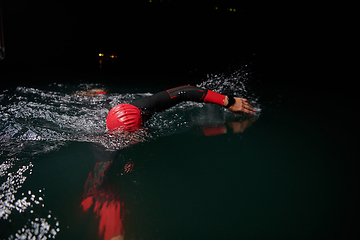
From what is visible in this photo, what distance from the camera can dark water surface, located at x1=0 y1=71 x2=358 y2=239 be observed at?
0.76 m

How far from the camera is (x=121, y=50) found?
515 centimetres

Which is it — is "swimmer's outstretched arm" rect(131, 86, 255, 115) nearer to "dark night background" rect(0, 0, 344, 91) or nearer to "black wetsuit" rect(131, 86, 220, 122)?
"black wetsuit" rect(131, 86, 220, 122)

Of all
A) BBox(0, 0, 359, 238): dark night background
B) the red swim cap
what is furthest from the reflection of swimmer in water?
BBox(0, 0, 359, 238): dark night background

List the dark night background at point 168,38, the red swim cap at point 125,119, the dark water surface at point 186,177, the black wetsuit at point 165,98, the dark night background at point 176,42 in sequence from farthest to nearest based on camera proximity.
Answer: the dark night background at point 168,38, the dark night background at point 176,42, the black wetsuit at point 165,98, the red swim cap at point 125,119, the dark water surface at point 186,177

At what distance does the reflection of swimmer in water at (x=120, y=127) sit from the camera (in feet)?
2.53

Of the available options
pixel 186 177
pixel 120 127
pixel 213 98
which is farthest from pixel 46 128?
pixel 213 98

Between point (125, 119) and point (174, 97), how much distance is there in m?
0.42

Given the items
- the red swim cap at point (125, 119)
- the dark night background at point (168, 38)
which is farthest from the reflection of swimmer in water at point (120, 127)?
the dark night background at point (168, 38)

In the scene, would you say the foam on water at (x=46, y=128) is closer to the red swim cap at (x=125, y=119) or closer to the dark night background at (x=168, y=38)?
the red swim cap at (x=125, y=119)

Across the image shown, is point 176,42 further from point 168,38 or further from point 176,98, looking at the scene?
point 176,98

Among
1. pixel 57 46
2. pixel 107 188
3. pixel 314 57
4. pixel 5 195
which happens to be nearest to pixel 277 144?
pixel 107 188

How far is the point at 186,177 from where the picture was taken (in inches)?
39.7

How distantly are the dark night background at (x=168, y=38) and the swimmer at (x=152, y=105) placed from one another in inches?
85.4

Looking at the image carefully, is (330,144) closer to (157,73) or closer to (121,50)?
(157,73)
